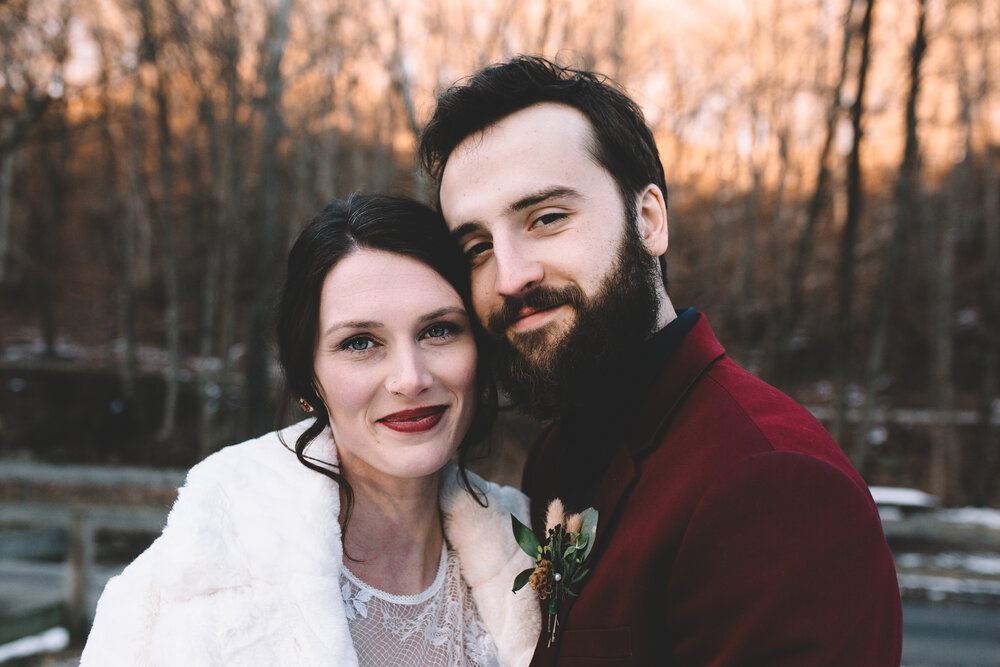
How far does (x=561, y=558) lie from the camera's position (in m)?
1.70

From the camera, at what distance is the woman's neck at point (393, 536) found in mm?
2047

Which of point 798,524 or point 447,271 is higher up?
point 447,271

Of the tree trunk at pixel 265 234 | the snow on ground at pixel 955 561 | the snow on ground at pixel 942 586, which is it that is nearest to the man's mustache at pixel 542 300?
the snow on ground at pixel 942 586

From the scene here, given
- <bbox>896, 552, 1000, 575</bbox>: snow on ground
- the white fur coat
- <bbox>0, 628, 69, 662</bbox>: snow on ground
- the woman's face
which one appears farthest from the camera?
<bbox>896, 552, 1000, 575</bbox>: snow on ground

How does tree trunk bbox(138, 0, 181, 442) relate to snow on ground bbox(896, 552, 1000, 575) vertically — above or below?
above

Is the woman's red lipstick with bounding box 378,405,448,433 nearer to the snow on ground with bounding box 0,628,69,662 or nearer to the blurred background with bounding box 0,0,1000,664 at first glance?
the blurred background with bounding box 0,0,1000,664

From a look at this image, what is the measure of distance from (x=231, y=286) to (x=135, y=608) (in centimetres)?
1178

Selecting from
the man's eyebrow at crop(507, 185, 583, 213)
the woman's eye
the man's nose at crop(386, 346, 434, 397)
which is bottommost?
the man's nose at crop(386, 346, 434, 397)

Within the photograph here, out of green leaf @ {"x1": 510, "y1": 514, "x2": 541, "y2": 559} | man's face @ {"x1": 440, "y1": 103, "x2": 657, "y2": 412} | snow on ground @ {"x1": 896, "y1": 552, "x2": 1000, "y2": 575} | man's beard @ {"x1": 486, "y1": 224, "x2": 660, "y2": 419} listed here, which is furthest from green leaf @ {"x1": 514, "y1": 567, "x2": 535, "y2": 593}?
snow on ground @ {"x1": 896, "y1": 552, "x2": 1000, "y2": 575}

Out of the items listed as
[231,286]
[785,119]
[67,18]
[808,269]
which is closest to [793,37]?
[785,119]

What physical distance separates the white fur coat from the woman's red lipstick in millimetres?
241

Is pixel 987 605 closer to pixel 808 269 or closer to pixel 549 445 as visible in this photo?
pixel 549 445

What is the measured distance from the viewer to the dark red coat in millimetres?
1170

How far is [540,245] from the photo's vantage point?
1.81 m
